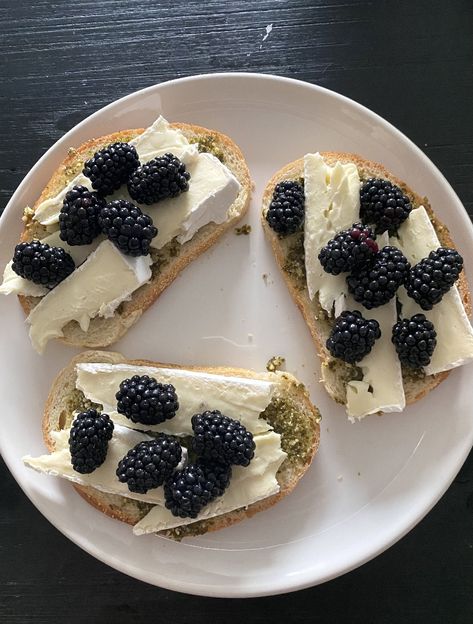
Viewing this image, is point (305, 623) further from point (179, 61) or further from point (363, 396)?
point (179, 61)

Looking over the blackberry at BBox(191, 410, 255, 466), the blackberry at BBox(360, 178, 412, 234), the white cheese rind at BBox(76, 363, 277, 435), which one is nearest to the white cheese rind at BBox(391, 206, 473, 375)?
the blackberry at BBox(360, 178, 412, 234)

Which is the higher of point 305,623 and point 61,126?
point 61,126

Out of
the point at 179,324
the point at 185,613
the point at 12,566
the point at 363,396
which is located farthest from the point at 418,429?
the point at 12,566

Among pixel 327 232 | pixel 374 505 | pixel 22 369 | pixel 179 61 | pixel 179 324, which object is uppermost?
pixel 179 61

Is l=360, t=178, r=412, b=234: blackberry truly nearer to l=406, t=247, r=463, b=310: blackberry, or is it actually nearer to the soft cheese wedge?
l=406, t=247, r=463, b=310: blackberry

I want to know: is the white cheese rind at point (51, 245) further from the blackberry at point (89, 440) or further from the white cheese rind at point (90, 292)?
the blackberry at point (89, 440)

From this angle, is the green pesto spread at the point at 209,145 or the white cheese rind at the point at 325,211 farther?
the green pesto spread at the point at 209,145

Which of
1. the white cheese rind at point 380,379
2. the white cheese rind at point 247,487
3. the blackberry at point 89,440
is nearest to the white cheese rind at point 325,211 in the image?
the white cheese rind at point 380,379
